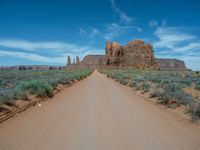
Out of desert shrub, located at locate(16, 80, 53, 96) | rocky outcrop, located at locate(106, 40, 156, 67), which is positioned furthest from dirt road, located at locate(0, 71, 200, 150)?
rocky outcrop, located at locate(106, 40, 156, 67)

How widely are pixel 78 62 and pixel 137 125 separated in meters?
188

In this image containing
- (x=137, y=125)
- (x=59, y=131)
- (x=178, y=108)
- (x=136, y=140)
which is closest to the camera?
(x=136, y=140)

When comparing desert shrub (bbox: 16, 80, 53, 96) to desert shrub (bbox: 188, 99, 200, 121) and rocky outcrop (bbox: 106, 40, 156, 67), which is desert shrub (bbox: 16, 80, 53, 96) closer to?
desert shrub (bbox: 188, 99, 200, 121)

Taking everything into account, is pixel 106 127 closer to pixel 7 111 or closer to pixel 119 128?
pixel 119 128

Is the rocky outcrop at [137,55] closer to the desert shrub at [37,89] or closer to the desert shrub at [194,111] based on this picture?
the desert shrub at [37,89]

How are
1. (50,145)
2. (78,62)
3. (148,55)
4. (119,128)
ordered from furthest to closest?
(78,62), (148,55), (119,128), (50,145)

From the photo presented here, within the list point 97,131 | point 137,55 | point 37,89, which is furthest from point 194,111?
point 137,55

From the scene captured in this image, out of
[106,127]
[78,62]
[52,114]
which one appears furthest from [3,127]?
[78,62]

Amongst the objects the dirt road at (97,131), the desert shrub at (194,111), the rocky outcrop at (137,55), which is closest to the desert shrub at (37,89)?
the dirt road at (97,131)

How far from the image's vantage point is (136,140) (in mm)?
5004

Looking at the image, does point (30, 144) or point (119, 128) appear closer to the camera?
point (30, 144)

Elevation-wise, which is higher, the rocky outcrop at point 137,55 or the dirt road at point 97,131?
the rocky outcrop at point 137,55

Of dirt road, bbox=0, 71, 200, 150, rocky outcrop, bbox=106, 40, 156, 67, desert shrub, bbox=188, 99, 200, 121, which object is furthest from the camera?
rocky outcrop, bbox=106, 40, 156, 67

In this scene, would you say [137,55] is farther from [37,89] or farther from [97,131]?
[97,131]
